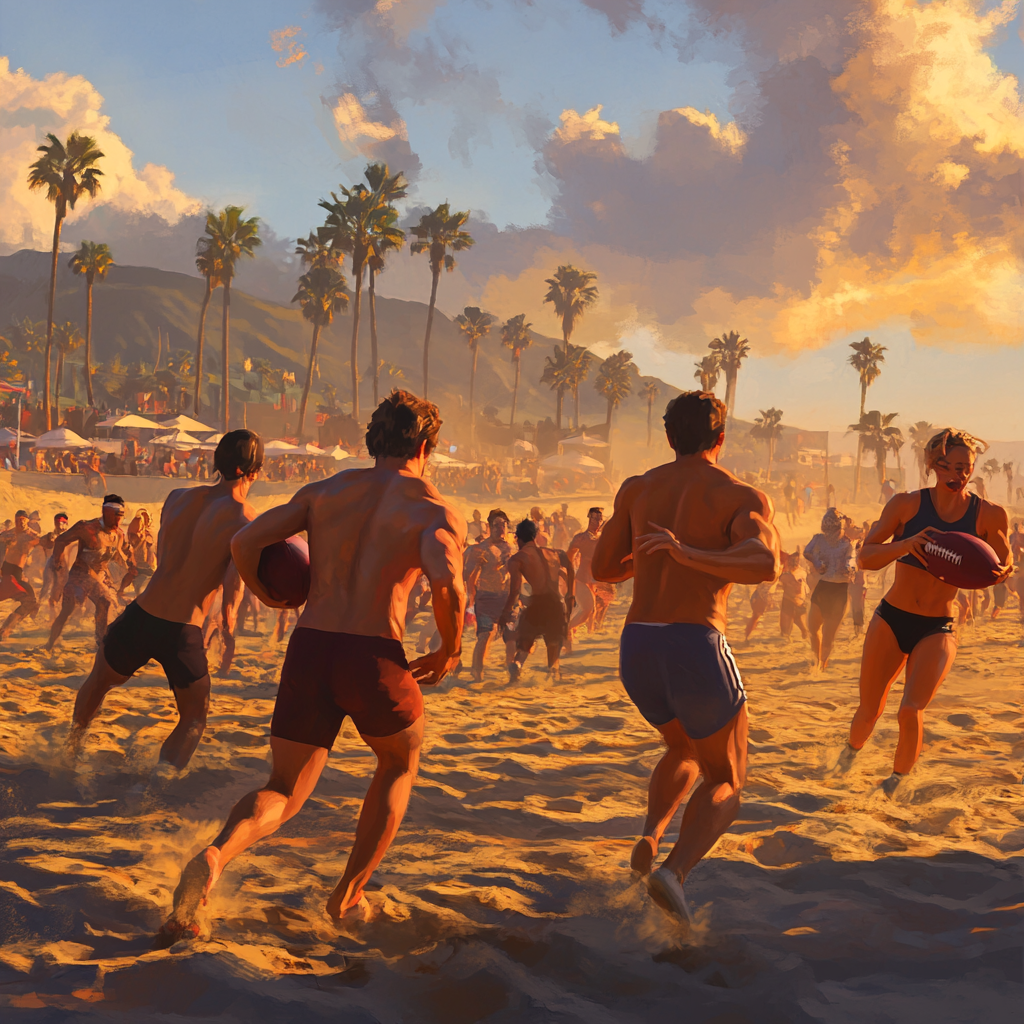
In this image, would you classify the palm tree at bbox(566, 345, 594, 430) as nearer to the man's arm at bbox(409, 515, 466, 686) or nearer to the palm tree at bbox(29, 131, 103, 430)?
the palm tree at bbox(29, 131, 103, 430)

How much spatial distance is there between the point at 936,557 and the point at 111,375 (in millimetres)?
125762

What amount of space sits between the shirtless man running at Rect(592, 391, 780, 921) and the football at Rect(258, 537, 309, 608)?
42.1 inches

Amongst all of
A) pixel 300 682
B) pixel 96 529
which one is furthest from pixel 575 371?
pixel 300 682

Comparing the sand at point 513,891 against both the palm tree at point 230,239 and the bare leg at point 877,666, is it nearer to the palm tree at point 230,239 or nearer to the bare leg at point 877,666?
the bare leg at point 877,666

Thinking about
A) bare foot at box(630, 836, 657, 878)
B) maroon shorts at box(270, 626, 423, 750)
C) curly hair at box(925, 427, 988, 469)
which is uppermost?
curly hair at box(925, 427, 988, 469)

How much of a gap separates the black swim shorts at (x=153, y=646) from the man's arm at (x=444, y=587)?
6.24ft

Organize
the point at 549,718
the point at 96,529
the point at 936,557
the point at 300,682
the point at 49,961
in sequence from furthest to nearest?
the point at 96,529
the point at 549,718
the point at 936,557
the point at 300,682
the point at 49,961

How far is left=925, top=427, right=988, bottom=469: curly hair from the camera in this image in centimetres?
418

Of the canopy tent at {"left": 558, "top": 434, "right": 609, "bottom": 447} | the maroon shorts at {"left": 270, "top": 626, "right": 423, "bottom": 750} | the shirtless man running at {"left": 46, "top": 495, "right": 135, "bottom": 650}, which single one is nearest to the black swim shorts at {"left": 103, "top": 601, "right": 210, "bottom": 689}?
the maroon shorts at {"left": 270, "top": 626, "right": 423, "bottom": 750}

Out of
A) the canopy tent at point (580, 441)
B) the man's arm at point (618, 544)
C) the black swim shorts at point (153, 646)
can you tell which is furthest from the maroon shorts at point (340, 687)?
the canopy tent at point (580, 441)

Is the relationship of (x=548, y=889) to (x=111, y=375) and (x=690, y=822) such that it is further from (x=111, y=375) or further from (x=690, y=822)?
(x=111, y=375)

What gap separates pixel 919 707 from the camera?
13.9 ft

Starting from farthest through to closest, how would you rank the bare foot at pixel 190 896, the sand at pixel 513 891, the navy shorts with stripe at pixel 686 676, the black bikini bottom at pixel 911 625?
the black bikini bottom at pixel 911 625
the navy shorts with stripe at pixel 686 676
the bare foot at pixel 190 896
the sand at pixel 513 891

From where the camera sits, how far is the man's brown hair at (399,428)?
9.50 feet
